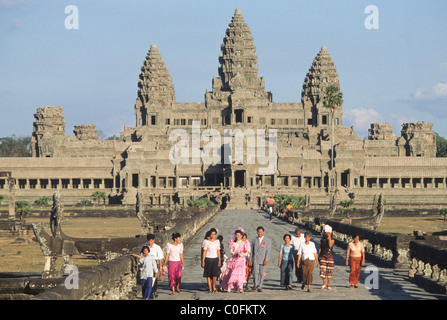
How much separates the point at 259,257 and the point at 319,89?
126898mm

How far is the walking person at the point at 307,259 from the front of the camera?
2161 centimetres

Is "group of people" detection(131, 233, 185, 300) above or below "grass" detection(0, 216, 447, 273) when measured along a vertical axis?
above

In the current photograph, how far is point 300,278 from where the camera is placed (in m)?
22.9

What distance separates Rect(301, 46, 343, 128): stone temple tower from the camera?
5507 inches

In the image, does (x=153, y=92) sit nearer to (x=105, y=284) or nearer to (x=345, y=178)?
(x=345, y=178)

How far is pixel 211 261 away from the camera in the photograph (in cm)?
2141

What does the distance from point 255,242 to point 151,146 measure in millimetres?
99978

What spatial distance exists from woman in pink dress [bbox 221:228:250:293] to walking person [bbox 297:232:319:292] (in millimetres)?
1705

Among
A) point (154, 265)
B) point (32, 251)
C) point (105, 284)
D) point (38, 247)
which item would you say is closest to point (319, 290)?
point (154, 265)

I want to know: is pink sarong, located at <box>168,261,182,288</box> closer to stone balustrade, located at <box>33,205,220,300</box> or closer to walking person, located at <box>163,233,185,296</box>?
walking person, located at <box>163,233,185,296</box>

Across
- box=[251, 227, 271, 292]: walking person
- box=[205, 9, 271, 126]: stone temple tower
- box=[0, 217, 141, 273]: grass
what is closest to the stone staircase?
box=[0, 217, 141, 273]: grass

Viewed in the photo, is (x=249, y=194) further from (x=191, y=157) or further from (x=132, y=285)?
(x=132, y=285)

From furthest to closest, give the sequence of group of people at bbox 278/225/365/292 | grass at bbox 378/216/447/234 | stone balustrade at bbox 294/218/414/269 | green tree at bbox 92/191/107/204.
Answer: green tree at bbox 92/191/107/204 < grass at bbox 378/216/447/234 < stone balustrade at bbox 294/218/414/269 < group of people at bbox 278/225/365/292
